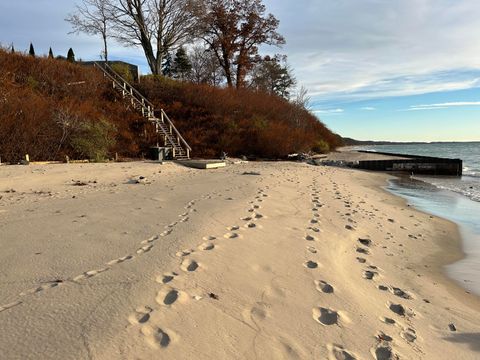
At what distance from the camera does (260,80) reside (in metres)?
54.8

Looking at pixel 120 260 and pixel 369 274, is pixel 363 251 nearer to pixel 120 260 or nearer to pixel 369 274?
pixel 369 274

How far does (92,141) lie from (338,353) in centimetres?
1732

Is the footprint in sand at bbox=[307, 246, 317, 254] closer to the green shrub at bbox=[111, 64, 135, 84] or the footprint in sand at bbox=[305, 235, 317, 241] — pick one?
the footprint in sand at bbox=[305, 235, 317, 241]

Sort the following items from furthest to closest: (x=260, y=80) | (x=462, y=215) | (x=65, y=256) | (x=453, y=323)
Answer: (x=260, y=80) → (x=462, y=215) → (x=65, y=256) → (x=453, y=323)

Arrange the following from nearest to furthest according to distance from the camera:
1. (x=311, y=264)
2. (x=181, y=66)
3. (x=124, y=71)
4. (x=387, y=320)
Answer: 1. (x=387, y=320)
2. (x=311, y=264)
3. (x=124, y=71)
4. (x=181, y=66)

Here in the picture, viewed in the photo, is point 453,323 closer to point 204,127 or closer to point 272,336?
point 272,336

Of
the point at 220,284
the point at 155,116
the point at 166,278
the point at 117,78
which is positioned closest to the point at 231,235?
the point at 220,284

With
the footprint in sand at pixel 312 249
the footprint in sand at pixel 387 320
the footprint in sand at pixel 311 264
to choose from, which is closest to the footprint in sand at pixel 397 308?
the footprint in sand at pixel 387 320

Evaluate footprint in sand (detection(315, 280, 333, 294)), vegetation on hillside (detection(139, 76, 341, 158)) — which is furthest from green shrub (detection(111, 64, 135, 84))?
footprint in sand (detection(315, 280, 333, 294))

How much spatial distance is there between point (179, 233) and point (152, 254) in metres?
1.10

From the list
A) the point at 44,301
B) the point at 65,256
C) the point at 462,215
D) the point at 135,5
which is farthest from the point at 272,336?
the point at 135,5

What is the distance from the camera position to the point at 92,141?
59.9 ft

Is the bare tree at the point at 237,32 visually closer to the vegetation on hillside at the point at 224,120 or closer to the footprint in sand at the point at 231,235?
the vegetation on hillside at the point at 224,120

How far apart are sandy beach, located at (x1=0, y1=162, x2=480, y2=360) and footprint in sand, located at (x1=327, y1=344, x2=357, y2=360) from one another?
14mm
